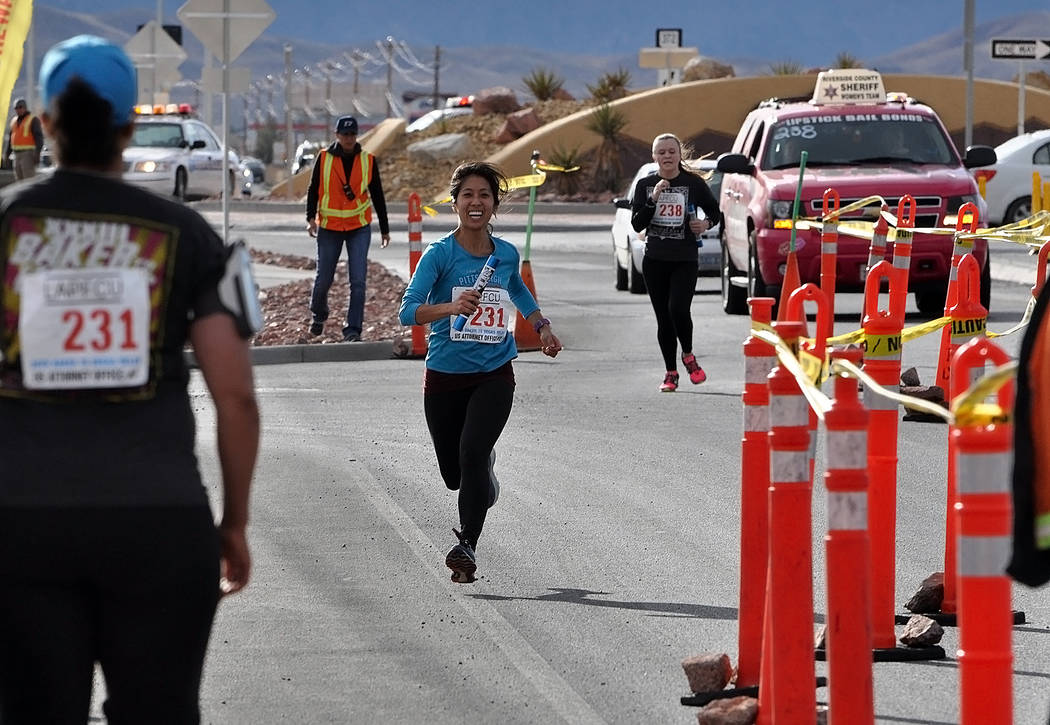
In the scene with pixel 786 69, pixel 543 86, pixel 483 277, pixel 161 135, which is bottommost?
pixel 483 277

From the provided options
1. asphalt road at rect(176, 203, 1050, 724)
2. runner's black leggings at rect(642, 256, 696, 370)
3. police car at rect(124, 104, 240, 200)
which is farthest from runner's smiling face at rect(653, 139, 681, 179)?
police car at rect(124, 104, 240, 200)

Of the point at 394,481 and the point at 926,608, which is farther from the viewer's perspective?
the point at 394,481

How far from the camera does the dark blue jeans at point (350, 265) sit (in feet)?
59.7

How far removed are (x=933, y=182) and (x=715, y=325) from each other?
238 cm

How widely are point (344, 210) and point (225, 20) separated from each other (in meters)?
3.62

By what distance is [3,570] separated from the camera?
3775 millimetres

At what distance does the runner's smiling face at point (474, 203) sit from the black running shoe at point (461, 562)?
4.48ft

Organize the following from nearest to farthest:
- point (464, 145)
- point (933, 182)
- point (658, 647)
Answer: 1. point (658, 647)
2. point (933, 182)
3. point (464, 145)

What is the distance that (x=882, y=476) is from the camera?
6910mm

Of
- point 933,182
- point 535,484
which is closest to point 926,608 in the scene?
point 535,484

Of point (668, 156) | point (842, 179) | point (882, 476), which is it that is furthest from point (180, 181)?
point (882, 476)

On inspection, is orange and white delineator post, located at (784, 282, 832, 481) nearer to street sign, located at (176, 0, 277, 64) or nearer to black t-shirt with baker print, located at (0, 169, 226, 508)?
black t-shirt with baker print, located at (0, 169, 226, 508)

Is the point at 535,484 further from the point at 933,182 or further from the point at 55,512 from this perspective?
the point at 933,182

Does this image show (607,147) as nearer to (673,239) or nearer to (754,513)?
(673,239)
